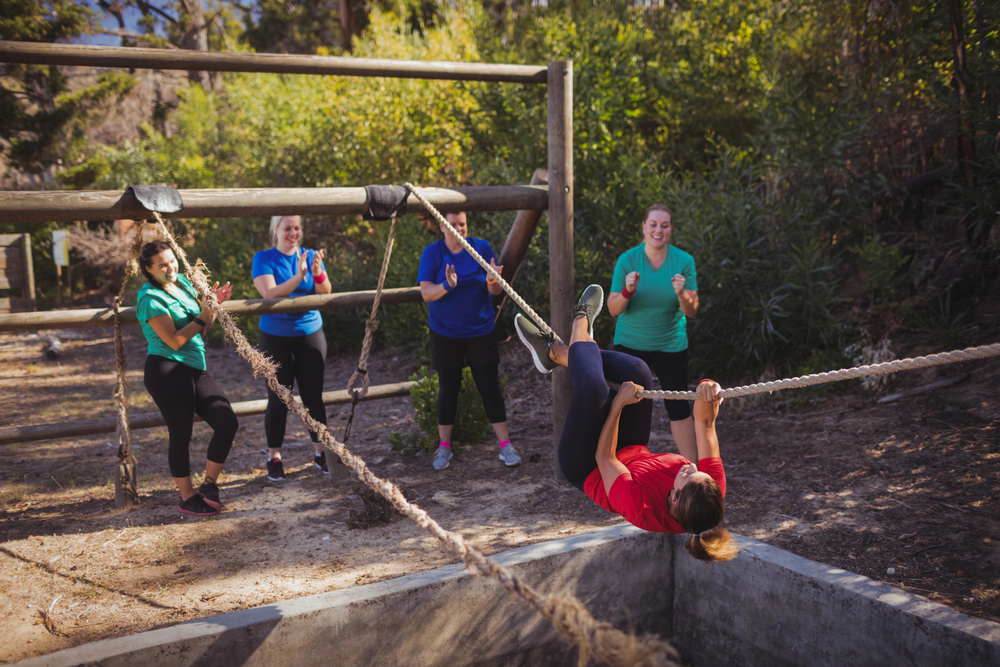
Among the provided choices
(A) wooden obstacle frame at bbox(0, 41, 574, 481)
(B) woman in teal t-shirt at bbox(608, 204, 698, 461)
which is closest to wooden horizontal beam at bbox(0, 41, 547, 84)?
(A) wooden obstacle frame at bbox(0, 41, 574, 481)

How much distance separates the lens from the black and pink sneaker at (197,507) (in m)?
3.69

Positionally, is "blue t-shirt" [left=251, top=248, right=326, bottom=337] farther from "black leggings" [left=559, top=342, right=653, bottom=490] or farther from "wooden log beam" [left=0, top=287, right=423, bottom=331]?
"black leggings" [left=559, top=342, right=653, bottom=490]

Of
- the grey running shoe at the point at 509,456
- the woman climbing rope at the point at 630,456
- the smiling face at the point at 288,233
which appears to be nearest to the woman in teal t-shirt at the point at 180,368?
Answer: the smiling face at the point at 288,233

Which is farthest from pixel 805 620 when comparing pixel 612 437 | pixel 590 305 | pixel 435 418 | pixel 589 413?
pixel 435 418

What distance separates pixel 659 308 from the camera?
12.2 ft

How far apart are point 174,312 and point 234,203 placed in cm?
74

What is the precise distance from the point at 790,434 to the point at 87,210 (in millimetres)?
4509

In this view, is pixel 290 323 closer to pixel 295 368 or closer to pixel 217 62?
pixel 295 368

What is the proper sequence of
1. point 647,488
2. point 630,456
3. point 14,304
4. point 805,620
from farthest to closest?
point 14,304
point 630,456
point 805,620
point 647,488

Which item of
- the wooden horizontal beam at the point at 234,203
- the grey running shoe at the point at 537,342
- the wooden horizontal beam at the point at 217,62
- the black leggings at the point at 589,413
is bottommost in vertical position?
the black leggings at the point at 589,413

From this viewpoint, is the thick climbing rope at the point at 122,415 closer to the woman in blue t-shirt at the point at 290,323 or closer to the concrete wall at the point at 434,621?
the woman in blue t-shirt at the point at 290,323

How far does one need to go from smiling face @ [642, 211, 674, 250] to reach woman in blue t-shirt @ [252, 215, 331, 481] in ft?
6.51

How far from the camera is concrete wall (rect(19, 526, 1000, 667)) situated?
232cm

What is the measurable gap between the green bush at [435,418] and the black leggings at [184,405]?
4.64 feet
